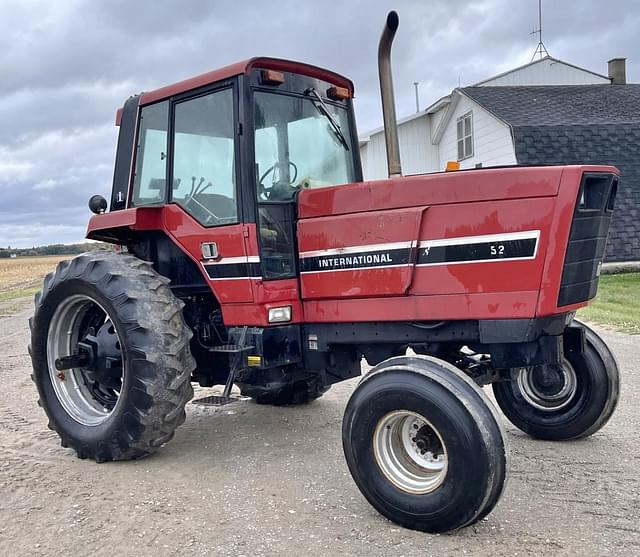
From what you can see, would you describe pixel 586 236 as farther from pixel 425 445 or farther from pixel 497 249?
pixel 425 445

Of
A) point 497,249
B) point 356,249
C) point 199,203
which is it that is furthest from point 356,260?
point 199,203

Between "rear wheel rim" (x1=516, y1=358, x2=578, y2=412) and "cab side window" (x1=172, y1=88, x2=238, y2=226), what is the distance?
99.9 inches

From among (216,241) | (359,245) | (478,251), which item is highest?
(216,241)

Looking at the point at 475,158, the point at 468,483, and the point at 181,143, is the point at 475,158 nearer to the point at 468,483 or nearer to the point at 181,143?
the point at 181,143

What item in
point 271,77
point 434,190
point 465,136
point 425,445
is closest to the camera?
point 425,445

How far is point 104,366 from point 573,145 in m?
15.2

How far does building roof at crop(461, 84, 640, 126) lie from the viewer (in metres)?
18.5

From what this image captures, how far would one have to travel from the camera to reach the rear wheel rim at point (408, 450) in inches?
150

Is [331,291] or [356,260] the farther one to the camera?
[331,291]

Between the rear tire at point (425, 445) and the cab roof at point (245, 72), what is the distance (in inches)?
87.1

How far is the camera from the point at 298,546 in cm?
356

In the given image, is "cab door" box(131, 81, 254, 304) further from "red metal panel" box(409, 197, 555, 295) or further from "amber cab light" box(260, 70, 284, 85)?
"red metal panel" box(409, 197, 555, 295)

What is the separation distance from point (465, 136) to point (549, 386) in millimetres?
16758

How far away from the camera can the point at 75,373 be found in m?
5.48
